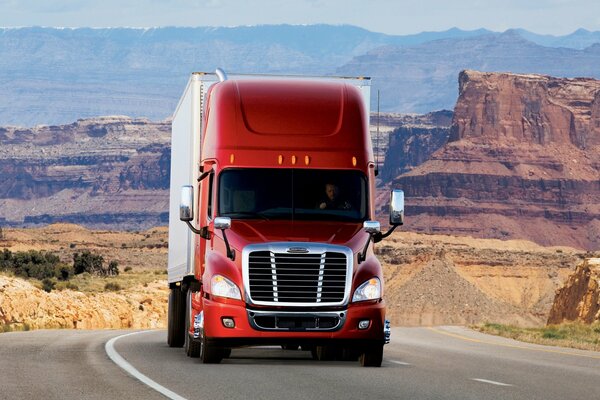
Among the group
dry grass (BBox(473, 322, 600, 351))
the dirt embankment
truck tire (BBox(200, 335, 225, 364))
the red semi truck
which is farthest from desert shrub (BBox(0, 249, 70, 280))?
the red semi truck

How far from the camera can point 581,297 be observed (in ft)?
196

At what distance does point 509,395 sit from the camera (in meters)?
16.3

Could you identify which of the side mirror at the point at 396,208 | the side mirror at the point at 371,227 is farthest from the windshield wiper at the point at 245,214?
the side mirror at the point at 396,208

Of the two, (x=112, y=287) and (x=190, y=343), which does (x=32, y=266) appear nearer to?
(x=112, y=287)

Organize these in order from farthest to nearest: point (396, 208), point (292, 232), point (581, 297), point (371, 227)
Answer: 1. point (581, 297)
2. point (371, 227)
3. point (292, 232)
4. point (396, 208)

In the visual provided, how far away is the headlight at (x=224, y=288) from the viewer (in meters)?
19.0

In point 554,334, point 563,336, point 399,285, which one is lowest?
point 399,285

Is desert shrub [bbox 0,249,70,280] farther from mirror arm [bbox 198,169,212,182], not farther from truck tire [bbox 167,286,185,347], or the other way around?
mirror arm [bbox 198,169,212,182]

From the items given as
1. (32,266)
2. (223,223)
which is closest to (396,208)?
(223,223)

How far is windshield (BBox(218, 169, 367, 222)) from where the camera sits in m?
19.8

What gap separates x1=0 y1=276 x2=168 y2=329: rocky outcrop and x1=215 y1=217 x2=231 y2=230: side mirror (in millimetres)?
24858

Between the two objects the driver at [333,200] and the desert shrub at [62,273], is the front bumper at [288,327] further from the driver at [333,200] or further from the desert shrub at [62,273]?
the desert shrub at [62,273]

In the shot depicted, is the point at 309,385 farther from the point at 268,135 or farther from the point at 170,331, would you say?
the point at 170,331

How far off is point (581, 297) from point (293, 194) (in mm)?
41552
